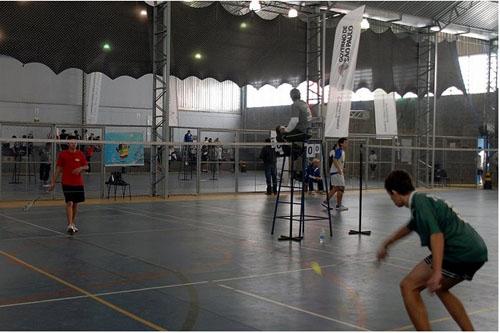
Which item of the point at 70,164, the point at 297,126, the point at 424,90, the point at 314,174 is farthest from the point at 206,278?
the point at 424,90

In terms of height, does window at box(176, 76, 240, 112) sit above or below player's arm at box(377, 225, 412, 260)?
above

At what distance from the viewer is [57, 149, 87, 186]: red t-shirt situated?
429 inches

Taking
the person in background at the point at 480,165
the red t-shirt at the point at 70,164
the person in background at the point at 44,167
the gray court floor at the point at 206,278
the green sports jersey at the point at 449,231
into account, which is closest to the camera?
the green sports jersey at the point at 449,231

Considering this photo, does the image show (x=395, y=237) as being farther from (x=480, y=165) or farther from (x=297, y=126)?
(x=480, y=165)

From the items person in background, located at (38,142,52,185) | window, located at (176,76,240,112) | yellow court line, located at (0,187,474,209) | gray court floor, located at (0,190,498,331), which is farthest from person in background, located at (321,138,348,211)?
window, located at (176,76,240,112)

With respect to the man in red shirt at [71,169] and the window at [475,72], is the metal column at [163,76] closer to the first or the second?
the man in red shirt at [71,169]

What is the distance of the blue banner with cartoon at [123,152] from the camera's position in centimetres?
1872

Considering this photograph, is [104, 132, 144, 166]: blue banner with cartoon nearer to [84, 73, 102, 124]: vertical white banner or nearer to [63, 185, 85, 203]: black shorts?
[63, 185, 85, 203]: black shorts

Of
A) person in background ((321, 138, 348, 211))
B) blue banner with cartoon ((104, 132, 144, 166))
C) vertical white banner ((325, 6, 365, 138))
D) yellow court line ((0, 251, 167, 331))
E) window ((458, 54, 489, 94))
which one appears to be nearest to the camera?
yellow court line ((0, 251, 167, 331))

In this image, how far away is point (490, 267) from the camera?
8.66 meters

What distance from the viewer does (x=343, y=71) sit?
1705cm

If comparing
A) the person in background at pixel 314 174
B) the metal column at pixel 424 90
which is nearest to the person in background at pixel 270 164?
the person in background at pixel 314 174

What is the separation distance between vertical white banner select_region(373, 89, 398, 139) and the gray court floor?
27.3 ft

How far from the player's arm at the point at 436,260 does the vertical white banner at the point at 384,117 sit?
17379 mm
